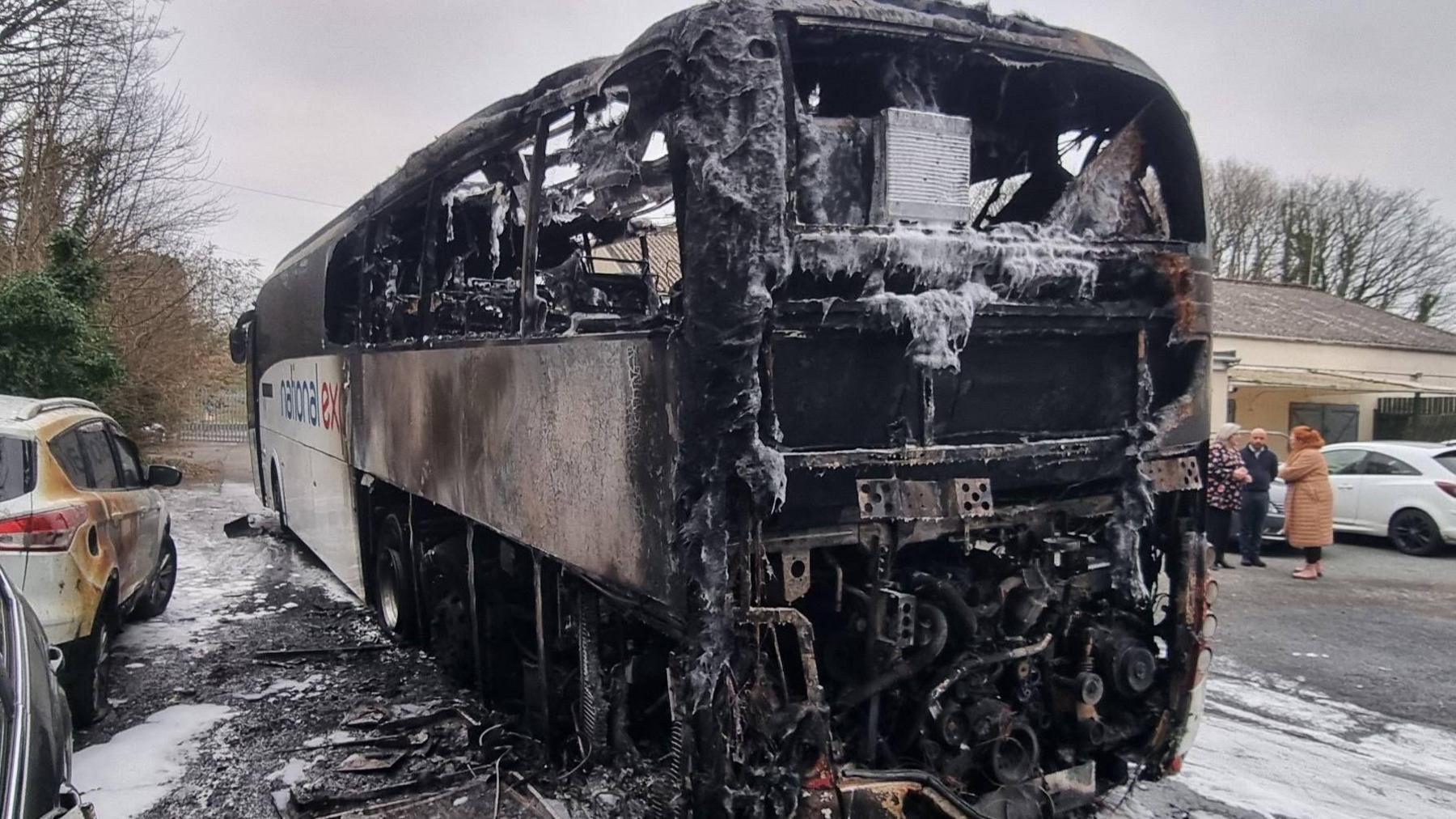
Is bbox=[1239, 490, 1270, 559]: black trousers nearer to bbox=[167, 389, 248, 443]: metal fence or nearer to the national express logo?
the national express logo

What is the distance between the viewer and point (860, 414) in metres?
3.36

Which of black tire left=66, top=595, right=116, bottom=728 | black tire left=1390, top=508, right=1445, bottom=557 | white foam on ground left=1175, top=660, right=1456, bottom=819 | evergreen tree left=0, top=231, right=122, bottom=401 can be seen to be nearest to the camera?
white foam on ground left=1175, top=660, right=1456, bottom=819

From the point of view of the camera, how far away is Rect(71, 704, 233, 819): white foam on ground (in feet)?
15.3

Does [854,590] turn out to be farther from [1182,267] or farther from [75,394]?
[75,394]

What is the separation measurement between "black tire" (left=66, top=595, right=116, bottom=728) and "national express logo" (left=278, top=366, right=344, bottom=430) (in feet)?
8.00

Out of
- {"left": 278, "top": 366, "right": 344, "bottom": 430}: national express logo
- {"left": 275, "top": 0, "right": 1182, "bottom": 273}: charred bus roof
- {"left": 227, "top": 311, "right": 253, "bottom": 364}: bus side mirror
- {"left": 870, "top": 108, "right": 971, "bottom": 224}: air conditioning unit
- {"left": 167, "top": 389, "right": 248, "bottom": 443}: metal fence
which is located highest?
{"left": 275, "top": 0, "right": 1182, "bottom": 273}: charred bus roof

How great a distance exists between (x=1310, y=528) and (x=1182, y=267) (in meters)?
8.51

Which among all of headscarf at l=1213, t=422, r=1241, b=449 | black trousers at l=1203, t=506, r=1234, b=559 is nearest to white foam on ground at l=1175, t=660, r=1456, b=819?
black trousers at l=1203, t=506, r=1234, b=559

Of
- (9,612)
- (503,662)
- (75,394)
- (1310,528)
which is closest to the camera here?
(9,612)

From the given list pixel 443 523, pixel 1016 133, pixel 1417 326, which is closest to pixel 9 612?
pixel 443 523

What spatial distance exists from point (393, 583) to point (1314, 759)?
6026mm

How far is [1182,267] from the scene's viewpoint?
396 cm

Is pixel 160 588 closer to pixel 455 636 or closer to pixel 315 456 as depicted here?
pixel 315 456

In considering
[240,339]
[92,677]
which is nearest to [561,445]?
[92,677]
